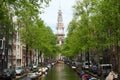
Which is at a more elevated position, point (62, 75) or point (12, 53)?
point (12, 53)

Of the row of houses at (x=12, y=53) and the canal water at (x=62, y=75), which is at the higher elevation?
the row of houses at (x=12, y=53)

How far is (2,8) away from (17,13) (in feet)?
5.58

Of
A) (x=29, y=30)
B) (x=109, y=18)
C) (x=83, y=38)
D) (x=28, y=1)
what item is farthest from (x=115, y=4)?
(x=29, y=30)

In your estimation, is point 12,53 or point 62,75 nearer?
point 62,75

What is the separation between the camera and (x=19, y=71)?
2574 inches

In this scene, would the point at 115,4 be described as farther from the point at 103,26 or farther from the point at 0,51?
the point at 0,51

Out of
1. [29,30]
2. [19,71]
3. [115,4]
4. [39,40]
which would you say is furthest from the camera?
[39,40]

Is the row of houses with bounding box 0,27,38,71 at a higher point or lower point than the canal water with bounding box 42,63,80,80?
higher

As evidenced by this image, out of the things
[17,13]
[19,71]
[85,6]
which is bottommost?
[19,71]

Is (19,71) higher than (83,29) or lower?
lower

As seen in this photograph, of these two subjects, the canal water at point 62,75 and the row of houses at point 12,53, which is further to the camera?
the row of houses at point 12,53

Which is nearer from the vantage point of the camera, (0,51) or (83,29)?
(83,29)

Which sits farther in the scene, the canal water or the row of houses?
the row of houses

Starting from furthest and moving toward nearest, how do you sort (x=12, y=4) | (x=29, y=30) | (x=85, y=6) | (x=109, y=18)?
(x=29, y=30), (x=85, y=6), (x=109, y=18), (x=12, y=4)
